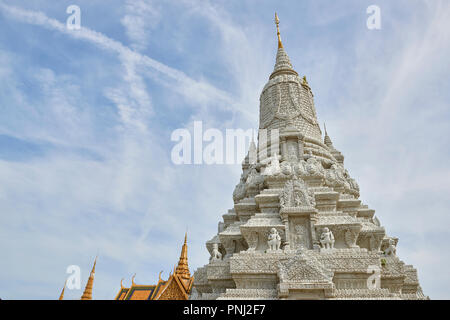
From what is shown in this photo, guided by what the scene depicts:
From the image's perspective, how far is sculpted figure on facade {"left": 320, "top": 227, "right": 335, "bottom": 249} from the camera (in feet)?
37.6

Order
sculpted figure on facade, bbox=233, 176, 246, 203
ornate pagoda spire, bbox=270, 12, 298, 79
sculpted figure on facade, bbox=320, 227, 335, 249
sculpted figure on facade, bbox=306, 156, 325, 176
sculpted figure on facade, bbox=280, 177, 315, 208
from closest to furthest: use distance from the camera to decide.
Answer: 1. sculpted figure on facade, bbox=320, 227, 335, 249
2. sculpted figure on facade, bbox=280, 177, 315, 208
3. sculpted figure on facade, bbox=306, 156, 325, 176
4. sculpted figure on facade, bbox=233, 176, 246, 203
5. ornate pagoda spire, bbox=270, 12, 298, 79

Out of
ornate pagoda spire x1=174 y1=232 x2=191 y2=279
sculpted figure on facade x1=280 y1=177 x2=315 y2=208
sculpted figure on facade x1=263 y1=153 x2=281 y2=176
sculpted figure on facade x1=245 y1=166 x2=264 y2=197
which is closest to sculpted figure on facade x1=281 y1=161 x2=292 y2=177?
sculpted figure on facade x1=263 y1=153 x2=281 y2=176

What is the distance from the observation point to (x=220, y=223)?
16.9 meters

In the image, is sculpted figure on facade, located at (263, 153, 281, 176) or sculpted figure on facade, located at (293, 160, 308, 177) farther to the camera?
sculpted figure on facade, located at (263, 153, 281, 176)

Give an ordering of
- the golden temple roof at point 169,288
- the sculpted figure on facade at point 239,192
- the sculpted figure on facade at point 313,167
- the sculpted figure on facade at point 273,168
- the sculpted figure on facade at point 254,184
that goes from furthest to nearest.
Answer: the golden temple roof at point 169,288 → the sculpted figure on facade at point 239,192 → the sculpted figure on facade at point 254,184 → the sculpted figure on facade at point 273,168 → the sculpted figure on facade at point 313,167

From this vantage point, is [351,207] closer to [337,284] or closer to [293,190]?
[293,190]

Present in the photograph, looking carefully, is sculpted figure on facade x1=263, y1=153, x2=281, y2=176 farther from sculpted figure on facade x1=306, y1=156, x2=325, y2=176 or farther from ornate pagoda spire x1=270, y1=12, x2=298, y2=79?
ornate pagoda spire x1=270, y1=12, x2=298, y2=79

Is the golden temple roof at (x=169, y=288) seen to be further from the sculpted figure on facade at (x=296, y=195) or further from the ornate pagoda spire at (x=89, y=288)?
the sculpted figure on facade at (x=296, y=195)

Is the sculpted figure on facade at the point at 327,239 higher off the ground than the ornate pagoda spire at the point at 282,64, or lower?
lower

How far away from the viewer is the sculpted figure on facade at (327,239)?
451 inches

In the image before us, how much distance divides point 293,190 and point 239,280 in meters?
4.48

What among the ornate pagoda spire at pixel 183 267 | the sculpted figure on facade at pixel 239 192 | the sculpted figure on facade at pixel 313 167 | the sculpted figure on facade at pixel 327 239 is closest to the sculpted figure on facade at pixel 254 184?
the sculpted figure on facade at pixel 239 192

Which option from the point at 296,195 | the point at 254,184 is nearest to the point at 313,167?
the point at 296,195

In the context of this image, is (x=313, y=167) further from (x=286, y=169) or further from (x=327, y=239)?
(x=327, y=239)
